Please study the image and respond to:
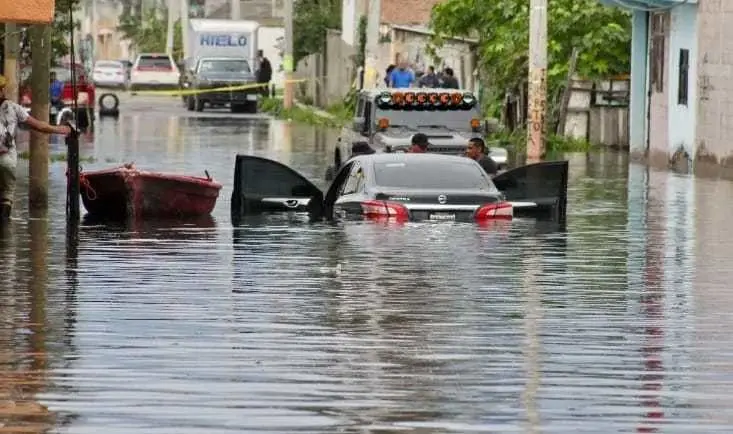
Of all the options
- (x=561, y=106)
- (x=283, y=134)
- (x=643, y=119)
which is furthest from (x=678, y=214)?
(x=283, y=134)

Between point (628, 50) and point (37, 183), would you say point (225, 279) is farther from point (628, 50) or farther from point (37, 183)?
point (628, 50)

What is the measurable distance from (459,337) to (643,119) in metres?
30.6

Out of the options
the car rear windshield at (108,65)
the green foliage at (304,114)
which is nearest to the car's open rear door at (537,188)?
the green foliage at (304,114)

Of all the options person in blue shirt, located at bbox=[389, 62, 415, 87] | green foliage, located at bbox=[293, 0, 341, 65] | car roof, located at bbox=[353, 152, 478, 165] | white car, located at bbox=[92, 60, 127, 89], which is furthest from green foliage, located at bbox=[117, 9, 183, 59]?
car roof, located at bbox=[353, 152, 478, 165]

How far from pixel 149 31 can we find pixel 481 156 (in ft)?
305

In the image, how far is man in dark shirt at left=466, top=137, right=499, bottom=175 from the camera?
26531 mm

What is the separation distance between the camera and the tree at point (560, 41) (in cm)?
4716

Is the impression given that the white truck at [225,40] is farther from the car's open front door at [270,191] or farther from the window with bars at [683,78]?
the car's open front door at [270,191]

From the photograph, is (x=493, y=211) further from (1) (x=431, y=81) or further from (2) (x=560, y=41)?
(1) (x=431, y=81)

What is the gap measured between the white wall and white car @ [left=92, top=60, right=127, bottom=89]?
53693mm

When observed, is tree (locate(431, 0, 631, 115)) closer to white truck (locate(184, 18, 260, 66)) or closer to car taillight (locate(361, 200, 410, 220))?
car taillight (locate(361, 200, 410, 220))

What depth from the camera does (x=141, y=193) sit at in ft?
80.6

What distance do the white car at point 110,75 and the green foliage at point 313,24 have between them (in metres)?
14.9

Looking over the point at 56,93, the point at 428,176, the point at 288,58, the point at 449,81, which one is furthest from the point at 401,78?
the point at 428,176
